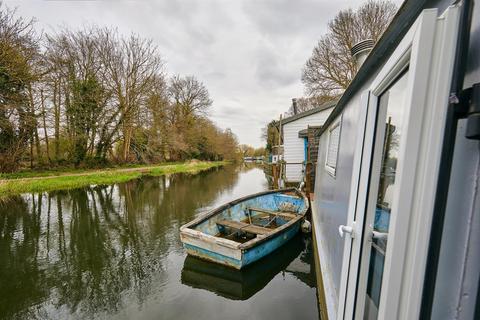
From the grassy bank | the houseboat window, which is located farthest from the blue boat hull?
the grassy bank

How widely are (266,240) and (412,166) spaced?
3.60m

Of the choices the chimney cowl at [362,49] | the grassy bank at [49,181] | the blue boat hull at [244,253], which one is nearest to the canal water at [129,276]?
the blue boat hull at [244,253]

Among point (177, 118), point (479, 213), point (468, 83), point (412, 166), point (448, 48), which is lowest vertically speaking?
point (479, 213)

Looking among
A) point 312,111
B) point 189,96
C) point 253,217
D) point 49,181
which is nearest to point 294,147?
point 312,111

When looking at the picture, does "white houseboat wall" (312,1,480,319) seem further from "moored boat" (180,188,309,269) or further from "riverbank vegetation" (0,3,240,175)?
"riverbank vegetation" (0,3,240,175)

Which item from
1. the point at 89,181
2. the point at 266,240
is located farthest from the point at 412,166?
the point at 89,181

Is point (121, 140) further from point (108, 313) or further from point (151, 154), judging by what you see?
point (108, 313)

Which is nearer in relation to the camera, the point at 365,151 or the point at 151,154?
the point at 365,151

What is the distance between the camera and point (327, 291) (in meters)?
2.87

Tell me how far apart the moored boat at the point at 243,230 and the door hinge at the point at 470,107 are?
3432 millimetres

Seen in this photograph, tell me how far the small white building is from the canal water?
6.31 m

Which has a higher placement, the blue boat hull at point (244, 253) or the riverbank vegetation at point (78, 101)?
the riverbank vegetation at point (78, 101)

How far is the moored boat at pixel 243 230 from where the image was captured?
3.88m

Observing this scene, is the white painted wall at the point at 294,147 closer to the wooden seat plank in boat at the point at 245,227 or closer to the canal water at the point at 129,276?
the canal water at the point at 129,276
